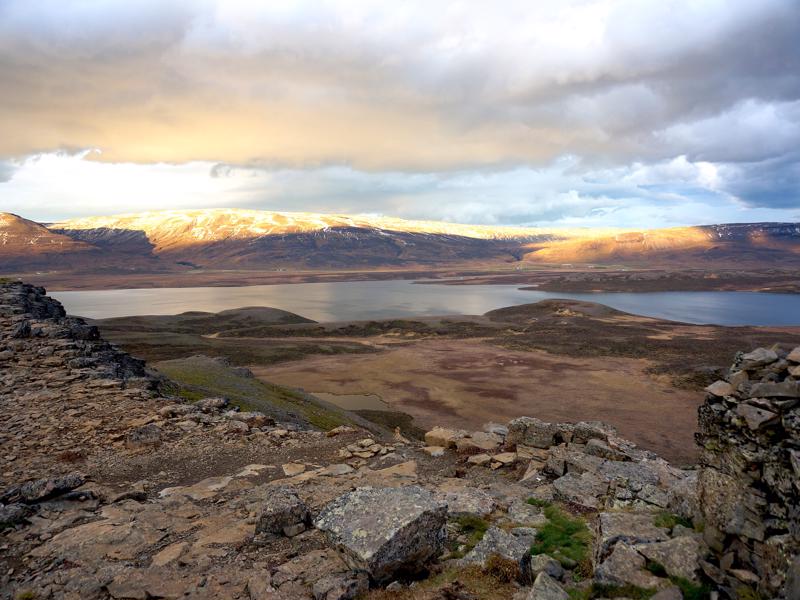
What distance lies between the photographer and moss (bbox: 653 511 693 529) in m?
7.50

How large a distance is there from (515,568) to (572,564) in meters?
1.08

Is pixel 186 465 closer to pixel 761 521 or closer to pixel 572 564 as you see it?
pixel 572 564

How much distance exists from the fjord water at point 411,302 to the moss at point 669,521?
100524mm

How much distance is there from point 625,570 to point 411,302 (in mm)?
134156

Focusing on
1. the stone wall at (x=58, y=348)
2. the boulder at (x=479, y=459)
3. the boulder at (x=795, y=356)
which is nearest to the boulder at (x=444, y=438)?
the boulder at (x=479, y=459)

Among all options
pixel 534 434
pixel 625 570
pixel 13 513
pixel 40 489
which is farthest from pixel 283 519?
pixel 534 434

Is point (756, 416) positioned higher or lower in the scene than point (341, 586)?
higher

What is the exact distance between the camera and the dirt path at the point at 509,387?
36188 mm

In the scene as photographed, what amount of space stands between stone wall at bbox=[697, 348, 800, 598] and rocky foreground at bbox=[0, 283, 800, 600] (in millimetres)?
22

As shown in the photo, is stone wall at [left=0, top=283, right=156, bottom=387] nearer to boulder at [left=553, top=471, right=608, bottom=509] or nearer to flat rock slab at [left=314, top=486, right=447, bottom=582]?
flat rock slab at [left=314, top=486, right=447, bottom=582]

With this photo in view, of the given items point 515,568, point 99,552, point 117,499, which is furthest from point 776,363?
point 117,499

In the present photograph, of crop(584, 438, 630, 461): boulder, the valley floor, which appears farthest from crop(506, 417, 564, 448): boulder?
the valley floor

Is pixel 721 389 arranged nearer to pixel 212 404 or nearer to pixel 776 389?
pixel 776 389

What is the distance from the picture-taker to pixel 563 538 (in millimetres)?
8375
